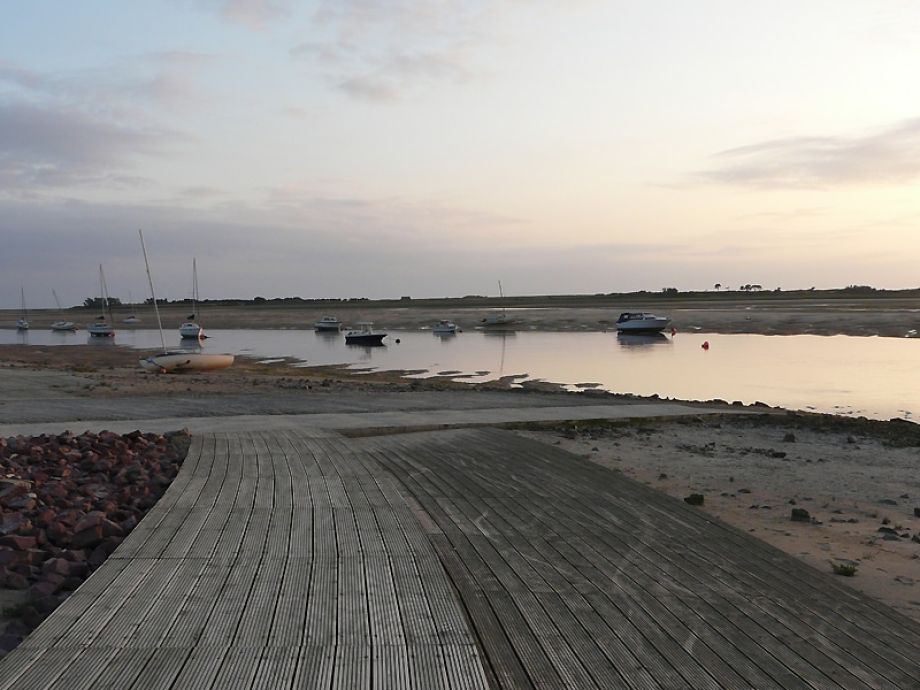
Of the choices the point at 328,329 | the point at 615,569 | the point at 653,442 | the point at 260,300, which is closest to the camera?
the point at 615,569

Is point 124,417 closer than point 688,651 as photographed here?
No

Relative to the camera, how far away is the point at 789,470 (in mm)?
11039

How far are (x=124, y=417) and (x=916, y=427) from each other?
14.2m

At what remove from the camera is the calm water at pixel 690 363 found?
1003 inches

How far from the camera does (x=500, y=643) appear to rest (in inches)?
156

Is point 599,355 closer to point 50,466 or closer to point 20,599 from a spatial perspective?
point 50,466

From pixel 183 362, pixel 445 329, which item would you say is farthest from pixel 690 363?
pixel 445 329

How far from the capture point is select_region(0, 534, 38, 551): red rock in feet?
18.7

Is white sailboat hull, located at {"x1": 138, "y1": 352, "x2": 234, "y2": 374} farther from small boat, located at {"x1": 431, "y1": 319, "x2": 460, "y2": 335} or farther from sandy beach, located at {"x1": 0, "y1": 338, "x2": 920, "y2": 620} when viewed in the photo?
small boat, located at {"x1": 431, "y1": 319, "x2": 460, "y2": 335}

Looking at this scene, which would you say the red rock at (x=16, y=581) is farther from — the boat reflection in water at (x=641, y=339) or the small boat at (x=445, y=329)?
the small boat at (x=445, y=329)

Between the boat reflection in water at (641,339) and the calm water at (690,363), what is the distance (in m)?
0.09

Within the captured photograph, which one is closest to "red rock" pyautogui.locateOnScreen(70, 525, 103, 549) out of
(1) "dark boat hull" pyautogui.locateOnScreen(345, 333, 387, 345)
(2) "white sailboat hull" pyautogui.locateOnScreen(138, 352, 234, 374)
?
(2) "white sailboat hull" pyautogui.locateOnScreen(138, 352, 234, 374)

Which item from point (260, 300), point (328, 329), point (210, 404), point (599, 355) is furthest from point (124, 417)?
point (260, 300)

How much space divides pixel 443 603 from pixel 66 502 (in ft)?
14.0
